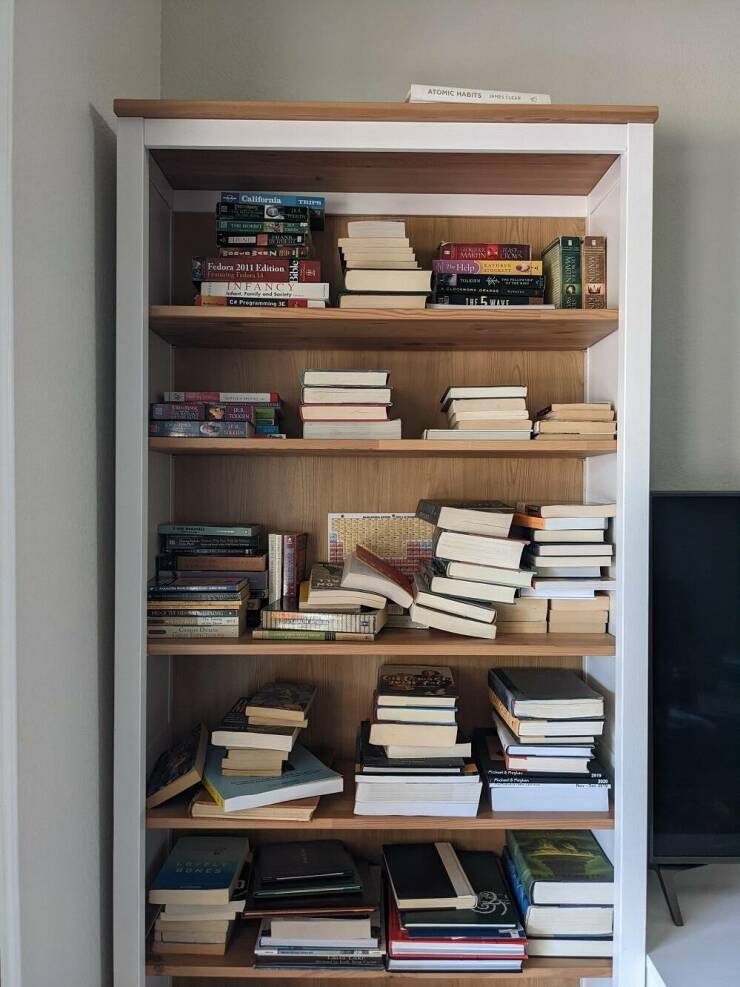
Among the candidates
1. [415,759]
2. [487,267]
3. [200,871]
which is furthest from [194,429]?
[200,871]

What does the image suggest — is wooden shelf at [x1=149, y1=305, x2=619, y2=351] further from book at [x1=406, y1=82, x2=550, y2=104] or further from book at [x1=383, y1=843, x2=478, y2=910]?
book at [x1=383, y1=843, x2=478, y2=910]

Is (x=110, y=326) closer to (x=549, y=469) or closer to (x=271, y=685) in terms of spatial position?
(x=271, y=685)

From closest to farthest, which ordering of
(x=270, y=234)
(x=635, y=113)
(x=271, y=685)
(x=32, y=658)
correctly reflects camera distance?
1. (x=32, y=658)
2. (x=635, y=113)
3. (x=270, y=234)
4. (x=271, y=685)

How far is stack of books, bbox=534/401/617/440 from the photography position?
58.6 inches

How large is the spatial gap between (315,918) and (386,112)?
4.99ft

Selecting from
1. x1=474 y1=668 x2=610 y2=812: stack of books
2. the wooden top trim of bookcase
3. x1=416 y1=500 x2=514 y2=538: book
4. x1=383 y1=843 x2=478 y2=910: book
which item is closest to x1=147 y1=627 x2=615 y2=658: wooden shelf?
x1=474 y1=668 x2=610 y2=812: stack of books

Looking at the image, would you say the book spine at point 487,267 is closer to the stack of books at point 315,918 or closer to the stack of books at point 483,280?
the stack of books at point 483,280

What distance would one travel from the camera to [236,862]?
1.59 metres

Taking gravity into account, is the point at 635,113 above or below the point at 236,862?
above

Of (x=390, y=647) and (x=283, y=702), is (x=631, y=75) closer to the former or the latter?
(x=390, y=647)

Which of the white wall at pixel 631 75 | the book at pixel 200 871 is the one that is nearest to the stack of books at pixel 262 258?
the white wall at pixel 631 75

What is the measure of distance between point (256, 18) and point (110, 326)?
33.6 inches

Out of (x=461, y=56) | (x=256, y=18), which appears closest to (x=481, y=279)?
(x=461, y=56)

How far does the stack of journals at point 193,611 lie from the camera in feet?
4.91
